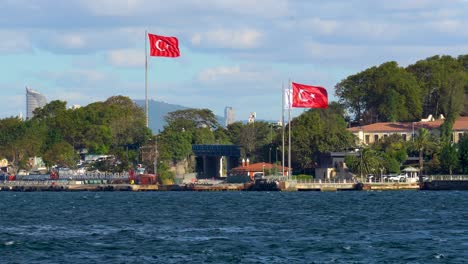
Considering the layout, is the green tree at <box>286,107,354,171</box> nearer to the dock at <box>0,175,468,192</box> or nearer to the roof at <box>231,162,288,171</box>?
the roof at <box>231,162,288,171</box>

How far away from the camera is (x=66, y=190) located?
17338cm

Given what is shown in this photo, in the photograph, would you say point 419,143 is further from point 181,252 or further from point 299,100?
point 181,252

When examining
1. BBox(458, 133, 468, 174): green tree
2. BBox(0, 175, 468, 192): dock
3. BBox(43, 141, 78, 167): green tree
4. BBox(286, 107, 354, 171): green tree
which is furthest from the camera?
BBox(43, 141, 78, 167): green tree

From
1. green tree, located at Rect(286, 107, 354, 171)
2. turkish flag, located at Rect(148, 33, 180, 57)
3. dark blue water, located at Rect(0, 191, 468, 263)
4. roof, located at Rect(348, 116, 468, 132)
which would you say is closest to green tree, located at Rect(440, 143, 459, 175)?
green tree, located at Rect(286, 107, 354, 171)

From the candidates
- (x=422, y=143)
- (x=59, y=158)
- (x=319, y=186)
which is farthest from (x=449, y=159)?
(x=59, y=158)

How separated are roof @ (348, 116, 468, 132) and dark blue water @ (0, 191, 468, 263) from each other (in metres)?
79.1

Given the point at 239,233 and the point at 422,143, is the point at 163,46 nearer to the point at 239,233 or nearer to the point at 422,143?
the point at 422,143

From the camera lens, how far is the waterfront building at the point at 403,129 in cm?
18750

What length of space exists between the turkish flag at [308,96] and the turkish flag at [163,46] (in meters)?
28.1

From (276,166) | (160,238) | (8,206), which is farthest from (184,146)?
(160,238)

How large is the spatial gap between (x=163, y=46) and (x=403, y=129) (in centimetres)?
4684

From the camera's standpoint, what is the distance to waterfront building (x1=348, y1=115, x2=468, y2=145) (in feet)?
615

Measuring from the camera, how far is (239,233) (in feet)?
242

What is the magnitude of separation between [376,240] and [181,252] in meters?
11.8
